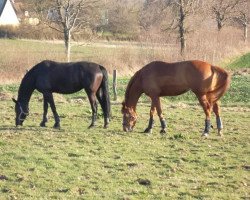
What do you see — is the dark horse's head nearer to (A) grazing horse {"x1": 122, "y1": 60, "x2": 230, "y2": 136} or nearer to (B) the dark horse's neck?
(B) the dark horse's neck

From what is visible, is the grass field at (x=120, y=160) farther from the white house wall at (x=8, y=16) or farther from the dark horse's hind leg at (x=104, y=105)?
the white house wall at (x=8, y=16)

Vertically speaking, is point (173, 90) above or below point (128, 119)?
above

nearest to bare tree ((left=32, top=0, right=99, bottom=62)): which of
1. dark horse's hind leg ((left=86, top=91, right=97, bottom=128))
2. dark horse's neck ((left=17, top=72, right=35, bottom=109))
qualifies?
dark horse's neck ((left=17, top=72, right=35, bottom=109))

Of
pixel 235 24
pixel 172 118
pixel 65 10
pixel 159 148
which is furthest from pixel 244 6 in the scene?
pixel 159 148

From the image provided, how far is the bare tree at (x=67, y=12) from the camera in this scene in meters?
30.0

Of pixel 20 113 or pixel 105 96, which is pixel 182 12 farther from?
pixel 20 113

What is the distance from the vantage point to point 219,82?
10.9 m

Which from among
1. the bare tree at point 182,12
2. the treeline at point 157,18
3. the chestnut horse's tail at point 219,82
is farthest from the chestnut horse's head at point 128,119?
the bare tree at point 182,12

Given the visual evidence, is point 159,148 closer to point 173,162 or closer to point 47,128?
point 173,162

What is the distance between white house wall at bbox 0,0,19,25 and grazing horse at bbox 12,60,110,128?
176 feet

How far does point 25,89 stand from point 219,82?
15.4 ft

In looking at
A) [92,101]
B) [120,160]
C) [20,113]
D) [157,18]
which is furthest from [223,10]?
[120,160]

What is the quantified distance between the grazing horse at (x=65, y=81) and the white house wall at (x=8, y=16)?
53.8 metres

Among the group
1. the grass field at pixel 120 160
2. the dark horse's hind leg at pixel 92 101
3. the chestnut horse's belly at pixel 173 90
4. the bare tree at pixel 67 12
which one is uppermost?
the bare tree at pixel 67 12
